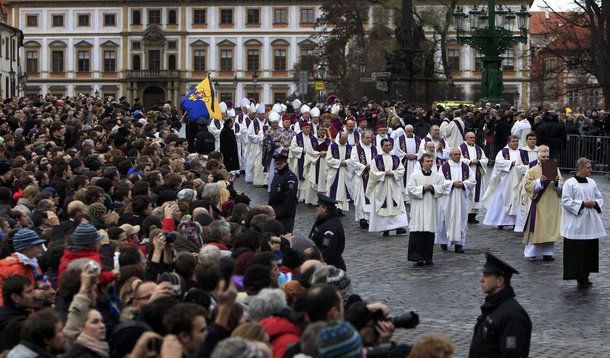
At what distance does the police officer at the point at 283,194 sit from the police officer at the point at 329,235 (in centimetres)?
346

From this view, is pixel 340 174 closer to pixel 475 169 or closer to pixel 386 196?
pixel 475 169

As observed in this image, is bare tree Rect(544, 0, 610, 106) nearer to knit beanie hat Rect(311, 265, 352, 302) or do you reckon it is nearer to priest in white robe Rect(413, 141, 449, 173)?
priest in white robe Rect(413, 141, 449, 173)

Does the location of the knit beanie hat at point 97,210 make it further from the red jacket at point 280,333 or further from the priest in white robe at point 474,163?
the priest in white robe at point 474,163

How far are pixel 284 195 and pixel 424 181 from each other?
8.89 feet

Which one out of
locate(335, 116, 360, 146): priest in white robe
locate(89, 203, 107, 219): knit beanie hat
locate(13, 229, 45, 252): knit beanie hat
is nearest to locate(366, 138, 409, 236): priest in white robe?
locate(335, 116, 360, 146): priest in white robe

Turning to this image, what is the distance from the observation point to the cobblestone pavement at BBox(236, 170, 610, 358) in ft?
42.8

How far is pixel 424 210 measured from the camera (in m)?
18.4

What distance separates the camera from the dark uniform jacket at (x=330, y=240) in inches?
520

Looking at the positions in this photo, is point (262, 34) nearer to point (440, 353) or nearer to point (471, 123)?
point (471, 123)

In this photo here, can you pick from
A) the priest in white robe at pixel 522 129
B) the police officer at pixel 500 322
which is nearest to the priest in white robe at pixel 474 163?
the priest in white robe at pixel 522 129

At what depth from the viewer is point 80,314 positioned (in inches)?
309

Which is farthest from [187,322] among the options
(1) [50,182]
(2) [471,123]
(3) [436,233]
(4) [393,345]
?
(2) [471,123]

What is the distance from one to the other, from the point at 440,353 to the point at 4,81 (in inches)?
2970

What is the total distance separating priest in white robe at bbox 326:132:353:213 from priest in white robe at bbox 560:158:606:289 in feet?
28.4
